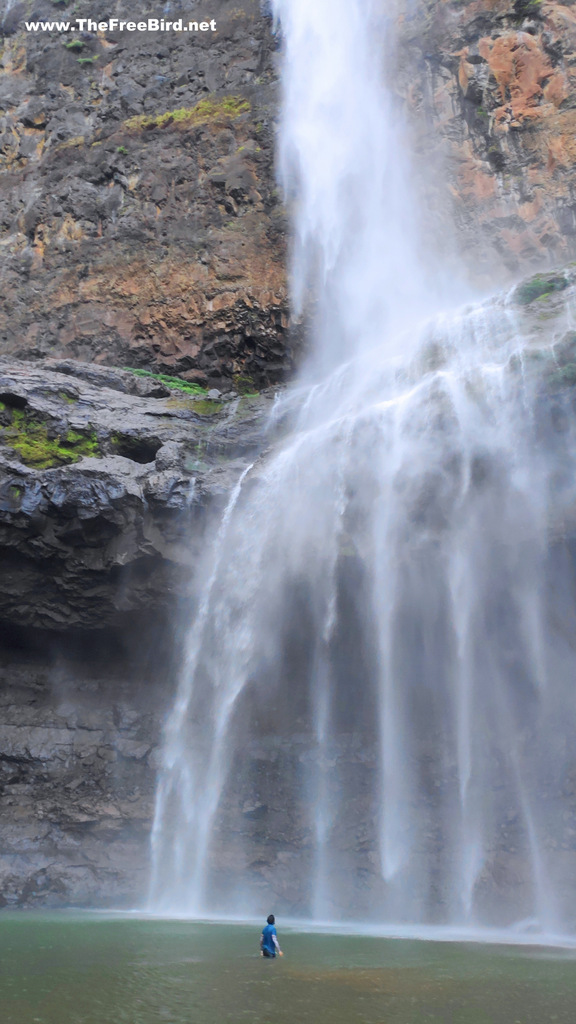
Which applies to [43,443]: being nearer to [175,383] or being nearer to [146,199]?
[175,383]

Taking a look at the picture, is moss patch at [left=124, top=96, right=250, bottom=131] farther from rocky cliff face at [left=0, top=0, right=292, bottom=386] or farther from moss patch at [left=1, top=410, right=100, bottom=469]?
Result: moss patch at [left=1, top=410, right=100, bottom=469]

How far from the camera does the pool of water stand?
600 cm

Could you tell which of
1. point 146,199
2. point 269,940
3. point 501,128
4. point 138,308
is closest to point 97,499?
point 269,940

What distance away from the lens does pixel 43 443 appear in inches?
675

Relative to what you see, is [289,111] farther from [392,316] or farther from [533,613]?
[533,613]

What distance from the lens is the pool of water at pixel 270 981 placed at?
6.00m

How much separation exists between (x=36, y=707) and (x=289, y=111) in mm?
21705

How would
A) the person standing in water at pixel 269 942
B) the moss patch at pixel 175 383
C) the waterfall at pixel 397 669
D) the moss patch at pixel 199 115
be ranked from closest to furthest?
the person standing in water at pixel 269 942
the waterfall at pixel 397 669
the moss patch at pixel 175 383
the moss patch at pixel 199 115

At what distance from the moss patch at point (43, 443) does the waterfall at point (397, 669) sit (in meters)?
3.73

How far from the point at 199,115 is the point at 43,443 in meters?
16.0

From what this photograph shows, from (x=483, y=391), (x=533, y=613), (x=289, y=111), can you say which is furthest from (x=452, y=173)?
(x=533, y=613)

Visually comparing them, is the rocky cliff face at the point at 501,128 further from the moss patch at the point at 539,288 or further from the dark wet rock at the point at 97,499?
the dark wet rock at the point at 97,499

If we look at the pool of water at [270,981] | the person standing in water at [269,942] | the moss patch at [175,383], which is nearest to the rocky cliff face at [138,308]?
the moss patch at [175,383]

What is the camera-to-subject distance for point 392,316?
23672 mm
